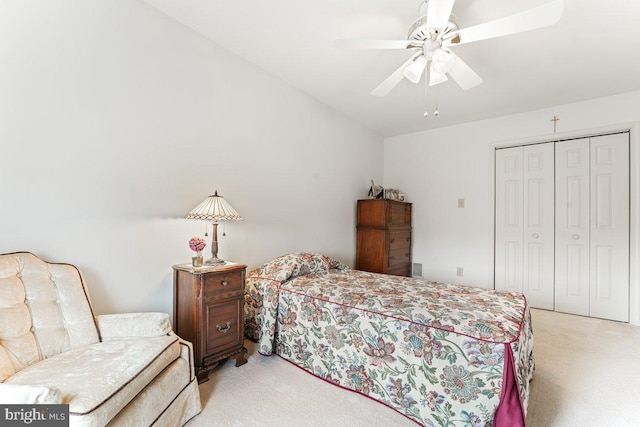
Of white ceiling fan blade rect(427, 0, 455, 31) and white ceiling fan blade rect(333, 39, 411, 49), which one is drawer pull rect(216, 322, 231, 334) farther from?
white ceiling fan blade rect(427, 0, 455, 31)

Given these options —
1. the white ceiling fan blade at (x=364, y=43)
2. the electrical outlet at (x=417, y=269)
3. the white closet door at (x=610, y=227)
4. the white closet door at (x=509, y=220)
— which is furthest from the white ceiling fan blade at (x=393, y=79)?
the electrical outlet at (x=417, y=269)

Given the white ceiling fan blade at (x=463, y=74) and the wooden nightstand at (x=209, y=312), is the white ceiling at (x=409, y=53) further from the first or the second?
the wooden nightstand at (x=209, y=312)

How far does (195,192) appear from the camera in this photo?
86.7 inches

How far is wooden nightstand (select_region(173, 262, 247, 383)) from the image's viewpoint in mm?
1813

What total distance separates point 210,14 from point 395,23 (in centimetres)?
132

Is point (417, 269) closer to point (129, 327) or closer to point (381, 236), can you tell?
point (381, 236)

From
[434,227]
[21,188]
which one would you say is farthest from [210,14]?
[434,227]

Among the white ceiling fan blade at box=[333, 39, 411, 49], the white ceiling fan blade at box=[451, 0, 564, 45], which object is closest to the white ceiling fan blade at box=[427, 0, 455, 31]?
the white ceiling fan blade at box=[451, 0, 564, 45]

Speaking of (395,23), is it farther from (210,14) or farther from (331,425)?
(331,425)

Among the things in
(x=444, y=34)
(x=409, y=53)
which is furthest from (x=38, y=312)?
(x=409, y=53)

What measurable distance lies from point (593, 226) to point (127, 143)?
4.68m

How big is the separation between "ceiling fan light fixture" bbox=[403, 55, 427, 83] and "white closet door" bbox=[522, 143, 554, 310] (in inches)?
103

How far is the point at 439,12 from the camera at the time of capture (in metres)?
1.45

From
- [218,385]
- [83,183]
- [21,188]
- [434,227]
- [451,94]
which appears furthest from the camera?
[434,227]
